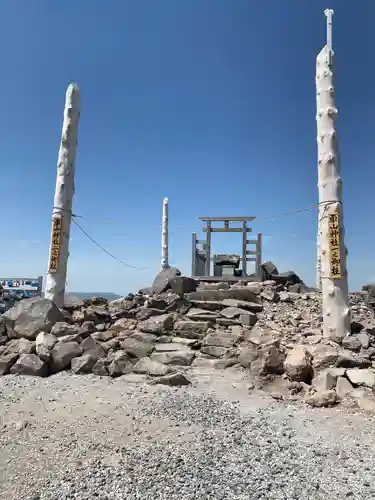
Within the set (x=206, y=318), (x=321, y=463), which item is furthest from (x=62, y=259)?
(x=321, y=463)

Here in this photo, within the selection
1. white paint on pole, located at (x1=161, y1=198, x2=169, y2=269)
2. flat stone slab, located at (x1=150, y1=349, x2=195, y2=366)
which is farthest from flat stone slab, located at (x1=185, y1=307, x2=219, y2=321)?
white paint on pole, located at (x1=161, y1=198, x2=169, y2=269)

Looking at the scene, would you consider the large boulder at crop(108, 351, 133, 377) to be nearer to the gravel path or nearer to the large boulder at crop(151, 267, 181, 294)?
the gravel path

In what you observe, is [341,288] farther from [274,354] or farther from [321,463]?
[321,463]

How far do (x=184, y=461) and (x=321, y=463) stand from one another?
139 cm

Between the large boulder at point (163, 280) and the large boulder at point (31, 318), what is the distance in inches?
130

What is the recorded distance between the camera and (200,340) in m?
8.06

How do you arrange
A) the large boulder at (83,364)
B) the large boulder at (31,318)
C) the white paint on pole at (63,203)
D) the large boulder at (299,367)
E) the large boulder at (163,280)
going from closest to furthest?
the large boulder at (299,367) < the large boulder at (83,364) < the large boulder at (31,318) < the white paint on pole at (63,203) < the large boulder at (163,280)

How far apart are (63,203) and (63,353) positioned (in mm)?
4318

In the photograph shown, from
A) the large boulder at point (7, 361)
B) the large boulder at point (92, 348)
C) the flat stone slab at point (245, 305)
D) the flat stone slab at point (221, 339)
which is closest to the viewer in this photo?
the large boulder at point (7, 361)

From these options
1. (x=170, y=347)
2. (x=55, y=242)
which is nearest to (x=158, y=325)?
(x=170, y=347)

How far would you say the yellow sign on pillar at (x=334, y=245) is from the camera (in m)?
7.50

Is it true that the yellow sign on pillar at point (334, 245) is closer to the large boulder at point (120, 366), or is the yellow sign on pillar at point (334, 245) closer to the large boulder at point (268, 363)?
the large boulder at point (268, 363)

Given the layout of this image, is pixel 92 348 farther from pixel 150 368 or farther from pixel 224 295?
pixel 224 295

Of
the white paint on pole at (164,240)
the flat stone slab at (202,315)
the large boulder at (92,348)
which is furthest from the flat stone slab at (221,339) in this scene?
the white paint on pole at (164,240)
